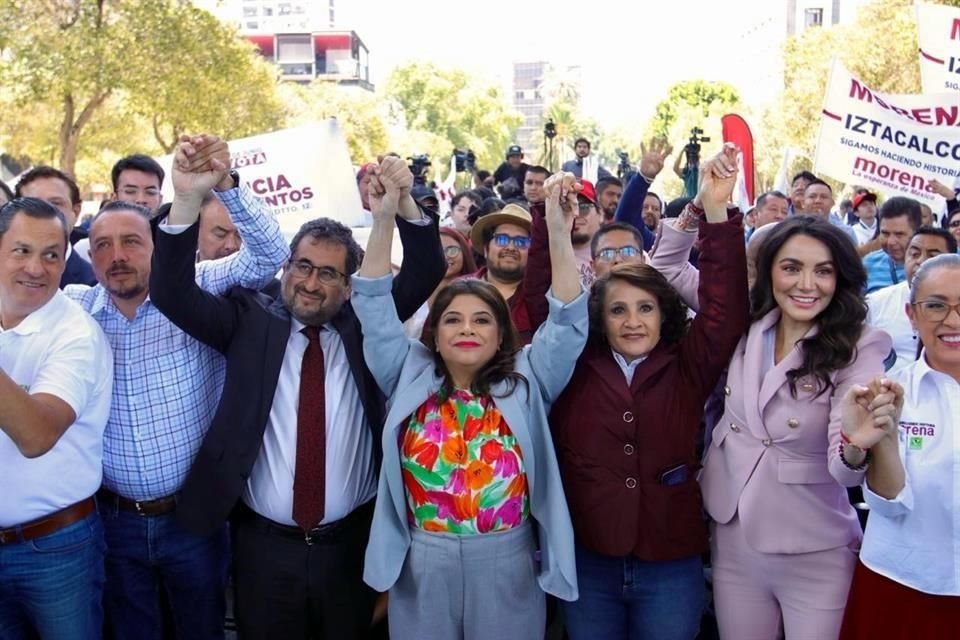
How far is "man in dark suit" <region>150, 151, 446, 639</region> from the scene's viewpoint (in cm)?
335

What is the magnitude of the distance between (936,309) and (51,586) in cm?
307

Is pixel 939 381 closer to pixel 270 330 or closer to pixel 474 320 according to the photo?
pixel 474 320

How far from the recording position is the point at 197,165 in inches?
128

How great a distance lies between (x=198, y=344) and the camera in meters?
3.61

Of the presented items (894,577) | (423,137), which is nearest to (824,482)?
(894,577)

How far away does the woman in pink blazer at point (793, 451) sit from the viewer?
9.92 ft

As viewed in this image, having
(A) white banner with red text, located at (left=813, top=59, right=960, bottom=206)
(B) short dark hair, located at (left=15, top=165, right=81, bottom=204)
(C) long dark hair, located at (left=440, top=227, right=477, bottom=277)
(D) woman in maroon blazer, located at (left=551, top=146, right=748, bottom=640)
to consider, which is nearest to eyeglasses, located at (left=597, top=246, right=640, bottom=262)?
(C) long dark hair, located at (left=440, top=227, right=477, bottom=277)

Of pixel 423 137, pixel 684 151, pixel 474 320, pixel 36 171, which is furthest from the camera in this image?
pixel 423 137

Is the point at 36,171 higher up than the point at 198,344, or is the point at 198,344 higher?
the point at 36,171

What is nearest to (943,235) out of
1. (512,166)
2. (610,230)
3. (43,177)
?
(610,230)

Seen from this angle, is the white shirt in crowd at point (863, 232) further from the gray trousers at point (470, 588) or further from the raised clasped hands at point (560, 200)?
the gray trousers at point (470, 588)

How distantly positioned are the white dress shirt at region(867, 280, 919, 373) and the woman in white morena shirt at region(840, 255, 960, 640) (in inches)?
70.2

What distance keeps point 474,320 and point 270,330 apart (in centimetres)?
80

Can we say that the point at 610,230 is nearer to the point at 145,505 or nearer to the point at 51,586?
the point at 145,505
